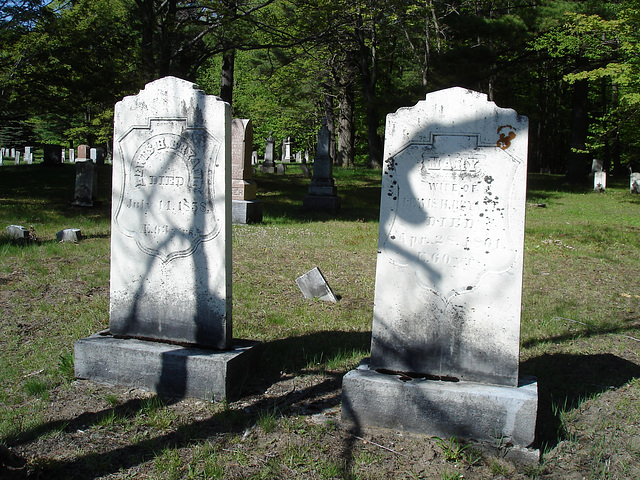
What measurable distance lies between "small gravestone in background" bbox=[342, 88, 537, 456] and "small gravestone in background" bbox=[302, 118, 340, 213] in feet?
36.8

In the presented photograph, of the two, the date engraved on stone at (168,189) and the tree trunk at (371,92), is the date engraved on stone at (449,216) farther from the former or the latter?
the tree trunk at (371,92)

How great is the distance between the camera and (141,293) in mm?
4062

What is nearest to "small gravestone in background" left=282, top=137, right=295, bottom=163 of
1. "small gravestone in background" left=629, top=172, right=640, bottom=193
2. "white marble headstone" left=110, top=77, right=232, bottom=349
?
"small gravestone in background" left=629, top=172, right=640, bottom=193

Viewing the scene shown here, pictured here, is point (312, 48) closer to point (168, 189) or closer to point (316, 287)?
point (316, 287)

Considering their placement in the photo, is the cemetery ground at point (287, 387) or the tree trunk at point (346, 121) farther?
the tree trunk at point (346, 121)

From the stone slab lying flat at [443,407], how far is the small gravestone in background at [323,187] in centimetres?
1136

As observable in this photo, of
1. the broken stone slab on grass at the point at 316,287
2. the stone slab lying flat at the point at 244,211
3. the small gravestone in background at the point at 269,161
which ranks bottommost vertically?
the broken stone slab on grass at the point at 316,287

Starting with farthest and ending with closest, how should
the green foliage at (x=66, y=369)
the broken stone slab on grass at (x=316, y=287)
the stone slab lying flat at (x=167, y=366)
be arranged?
1. the broken stone slab on grass at (x=316, y=287)
2. the green foliage at (x=66, y=369)
3. the stone slab lying flat at (x=167, y=366)

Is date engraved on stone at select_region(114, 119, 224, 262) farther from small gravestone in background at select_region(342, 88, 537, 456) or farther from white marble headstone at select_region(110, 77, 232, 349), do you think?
small gravestone in background at select_region(342, 88, 537, 456)

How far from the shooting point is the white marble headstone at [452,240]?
324 cm

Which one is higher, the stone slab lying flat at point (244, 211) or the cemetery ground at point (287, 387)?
the stone slab lying flat at point (244, 211)

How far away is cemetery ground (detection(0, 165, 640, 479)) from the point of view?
2990 millimetres

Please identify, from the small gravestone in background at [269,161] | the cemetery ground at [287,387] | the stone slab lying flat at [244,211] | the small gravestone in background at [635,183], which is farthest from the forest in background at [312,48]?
the cemetery ground at [287,387]

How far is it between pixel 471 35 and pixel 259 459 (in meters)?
19.3
